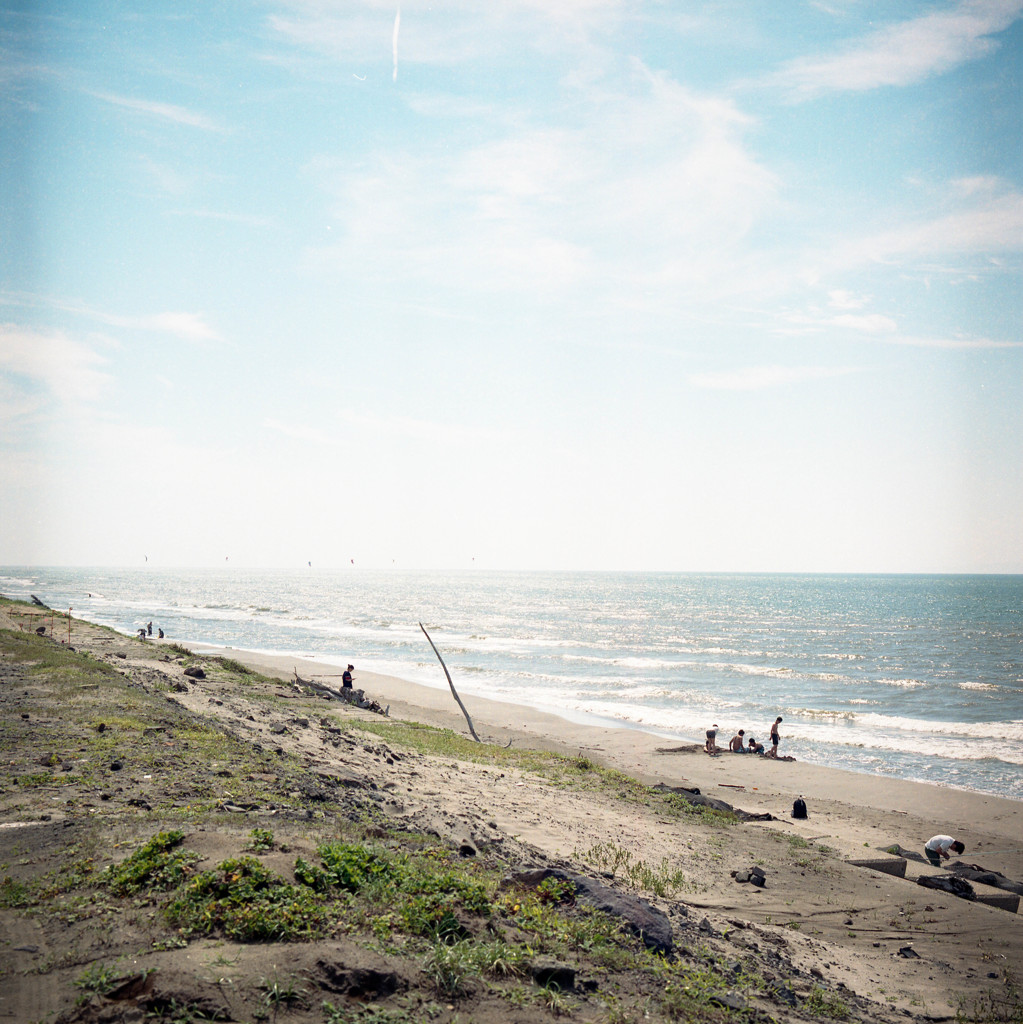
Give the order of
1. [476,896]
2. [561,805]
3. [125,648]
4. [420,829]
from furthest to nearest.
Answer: [125,648] < [561,805] < [420,829] < [476,896]

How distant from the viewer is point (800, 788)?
2286 cm

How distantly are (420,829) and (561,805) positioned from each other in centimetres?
565

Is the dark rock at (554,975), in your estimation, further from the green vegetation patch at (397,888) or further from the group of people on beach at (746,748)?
the group of people on beach at (746,748)

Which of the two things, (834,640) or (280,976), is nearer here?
(280,976)

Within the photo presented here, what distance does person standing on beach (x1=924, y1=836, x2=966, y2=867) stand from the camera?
603 inches

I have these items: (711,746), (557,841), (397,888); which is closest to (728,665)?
(711,746)

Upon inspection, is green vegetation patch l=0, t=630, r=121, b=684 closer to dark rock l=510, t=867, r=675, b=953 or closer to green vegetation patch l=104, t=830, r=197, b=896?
→ green vegetation patch l=104, t=830, r=197, b=896

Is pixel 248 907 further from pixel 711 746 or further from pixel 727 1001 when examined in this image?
pixel 711 746

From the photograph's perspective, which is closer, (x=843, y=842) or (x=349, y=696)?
(x=843, y=842)

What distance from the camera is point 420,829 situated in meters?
9.67

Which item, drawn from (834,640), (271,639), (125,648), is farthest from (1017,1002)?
(834,640)

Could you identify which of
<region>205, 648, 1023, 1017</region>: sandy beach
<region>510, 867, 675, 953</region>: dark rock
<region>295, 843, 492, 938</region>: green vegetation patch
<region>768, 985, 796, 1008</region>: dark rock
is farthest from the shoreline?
<region>295, 843, 492, 938</region>: green vegetation patch

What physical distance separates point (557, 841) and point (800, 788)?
48.7 feet

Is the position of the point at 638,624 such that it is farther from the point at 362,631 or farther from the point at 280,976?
the point at 280,976
